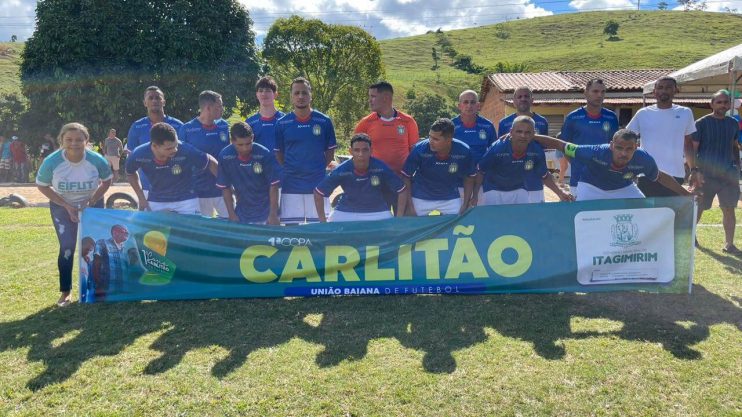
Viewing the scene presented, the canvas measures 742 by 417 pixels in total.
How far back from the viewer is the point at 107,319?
486 centimetres

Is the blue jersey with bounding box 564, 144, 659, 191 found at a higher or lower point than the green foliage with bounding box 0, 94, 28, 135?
lower

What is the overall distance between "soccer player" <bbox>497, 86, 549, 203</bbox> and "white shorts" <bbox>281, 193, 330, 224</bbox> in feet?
8.05

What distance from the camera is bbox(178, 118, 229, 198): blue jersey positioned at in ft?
21.1

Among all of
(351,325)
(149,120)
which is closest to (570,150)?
(351,325)

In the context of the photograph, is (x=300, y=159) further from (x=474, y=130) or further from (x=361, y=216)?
(x=474, y=130)

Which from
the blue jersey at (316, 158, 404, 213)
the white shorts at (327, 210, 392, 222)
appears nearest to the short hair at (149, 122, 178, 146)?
the blue jersey at (316, 158, 404, 213)

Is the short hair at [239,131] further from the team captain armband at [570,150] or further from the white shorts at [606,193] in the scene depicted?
the white shorts at [606,193]

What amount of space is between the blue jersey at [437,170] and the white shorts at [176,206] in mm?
2333

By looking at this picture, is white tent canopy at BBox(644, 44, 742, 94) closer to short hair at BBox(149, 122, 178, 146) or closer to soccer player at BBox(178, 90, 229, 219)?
soccer player at BBox(178, 90, 229, 219)

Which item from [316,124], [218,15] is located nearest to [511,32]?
[218,15]

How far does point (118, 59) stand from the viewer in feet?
61.2

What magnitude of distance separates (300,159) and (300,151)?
0.09 meters

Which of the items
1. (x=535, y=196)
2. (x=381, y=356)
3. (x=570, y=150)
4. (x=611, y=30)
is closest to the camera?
(x=381, y=356)

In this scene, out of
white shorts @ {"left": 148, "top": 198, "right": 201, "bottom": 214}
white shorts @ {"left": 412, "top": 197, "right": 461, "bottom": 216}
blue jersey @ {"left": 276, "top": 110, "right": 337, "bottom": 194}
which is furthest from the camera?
blue jersey @ {"left": 276, "top": 110, "right": 337, "bottom": 194}
